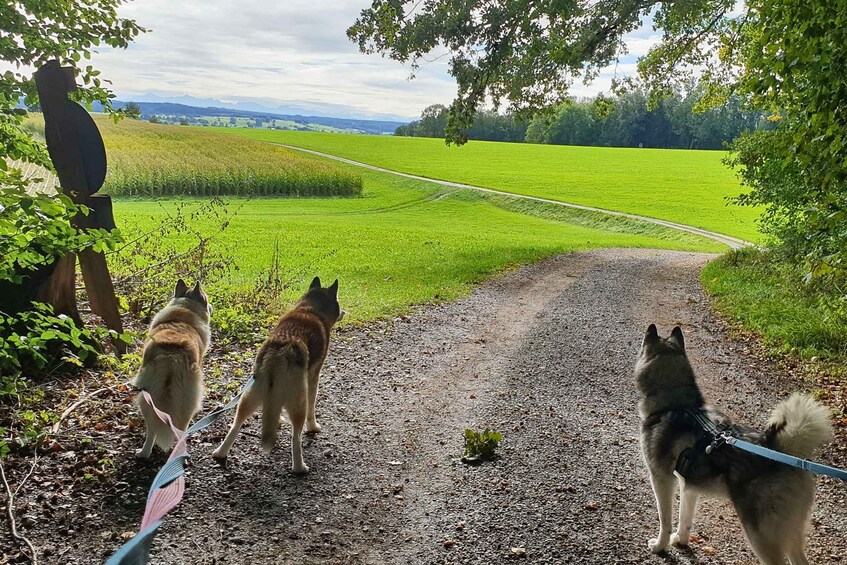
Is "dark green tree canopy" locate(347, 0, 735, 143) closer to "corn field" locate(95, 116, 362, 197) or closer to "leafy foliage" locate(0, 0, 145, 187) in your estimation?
"leafy foliage" locate(0, 0, 145, 187)

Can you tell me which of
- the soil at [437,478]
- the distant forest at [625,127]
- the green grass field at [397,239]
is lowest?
the green grass field at [397,239]

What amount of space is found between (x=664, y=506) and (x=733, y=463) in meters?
0.79

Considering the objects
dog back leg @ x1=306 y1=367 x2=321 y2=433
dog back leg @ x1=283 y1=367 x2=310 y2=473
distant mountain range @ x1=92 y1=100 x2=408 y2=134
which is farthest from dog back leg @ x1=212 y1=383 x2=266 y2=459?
distant mountain range @ x1=92 y1=100 x2=408 y2=134

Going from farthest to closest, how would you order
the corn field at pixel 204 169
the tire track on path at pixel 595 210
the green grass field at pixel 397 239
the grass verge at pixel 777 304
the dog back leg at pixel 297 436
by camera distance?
the corn field at pixel 204 169 → the tire track on path at pixel 595 210 → the green grass field at pixel 397 239 → the grass verge at pixel 777 304 → the dog back leg at pixel 297 436

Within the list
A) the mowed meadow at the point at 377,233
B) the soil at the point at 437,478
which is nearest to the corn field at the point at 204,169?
the mowed meadow at the point at 377,233

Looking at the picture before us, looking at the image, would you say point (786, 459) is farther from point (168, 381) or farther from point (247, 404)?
point (168, 381)

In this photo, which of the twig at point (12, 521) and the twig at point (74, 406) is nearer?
the twig at point (12, 521)

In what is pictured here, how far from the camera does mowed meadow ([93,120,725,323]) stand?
1438 cm

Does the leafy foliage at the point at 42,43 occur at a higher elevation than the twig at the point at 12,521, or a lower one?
higher

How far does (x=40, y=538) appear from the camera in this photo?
4137 mm

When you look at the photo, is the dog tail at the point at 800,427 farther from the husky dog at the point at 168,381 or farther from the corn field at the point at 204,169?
the corn field at the point at 204,169

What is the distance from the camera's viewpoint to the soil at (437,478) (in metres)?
4.34

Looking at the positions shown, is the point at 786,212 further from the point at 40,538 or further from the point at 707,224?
the point at 707,224

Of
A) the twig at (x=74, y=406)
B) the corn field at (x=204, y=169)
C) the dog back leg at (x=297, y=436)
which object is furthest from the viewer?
the corn field at (x=204, y=169)
